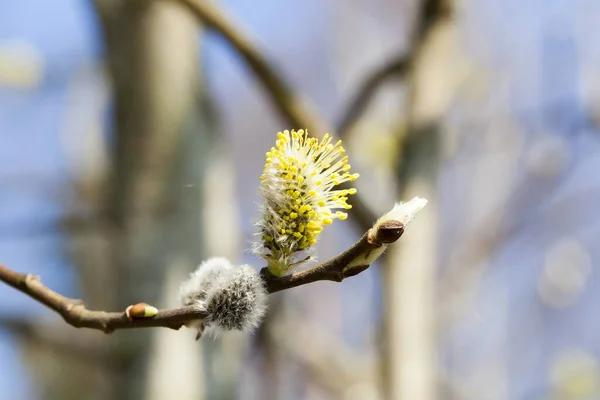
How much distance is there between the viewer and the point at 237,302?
0.59 metres

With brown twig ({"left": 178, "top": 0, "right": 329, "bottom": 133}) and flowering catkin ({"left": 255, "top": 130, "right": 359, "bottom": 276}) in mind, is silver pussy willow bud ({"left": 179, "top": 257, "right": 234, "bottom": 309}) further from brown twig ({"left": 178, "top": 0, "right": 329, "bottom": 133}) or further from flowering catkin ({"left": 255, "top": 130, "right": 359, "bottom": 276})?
brown twig ({"left": 178, "top": 0, "right": 329, "bottom": 133})

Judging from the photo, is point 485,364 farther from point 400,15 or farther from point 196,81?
point 400,15

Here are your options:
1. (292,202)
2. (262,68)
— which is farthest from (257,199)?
(262,68)

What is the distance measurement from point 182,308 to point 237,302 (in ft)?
0.17

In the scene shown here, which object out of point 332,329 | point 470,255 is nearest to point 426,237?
point 470,255

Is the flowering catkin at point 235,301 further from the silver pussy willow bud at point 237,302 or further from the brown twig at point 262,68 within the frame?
the brown twig at point 262,68

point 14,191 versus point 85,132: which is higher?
point 85,132

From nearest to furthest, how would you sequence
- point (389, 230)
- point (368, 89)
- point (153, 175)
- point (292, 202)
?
point (389, 230) → point (292, 202) → point (153, 175) → point (368, 89)

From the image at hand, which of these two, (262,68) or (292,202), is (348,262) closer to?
(292,202)

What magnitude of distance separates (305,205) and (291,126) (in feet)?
3.62

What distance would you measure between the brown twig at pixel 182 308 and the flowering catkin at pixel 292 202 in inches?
1.2

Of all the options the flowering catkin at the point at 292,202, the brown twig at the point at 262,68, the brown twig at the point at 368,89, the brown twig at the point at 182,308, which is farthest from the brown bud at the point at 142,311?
the brown twig at the point at 368,89

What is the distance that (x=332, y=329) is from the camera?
14.3ft

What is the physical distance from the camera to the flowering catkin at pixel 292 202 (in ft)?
2.01
